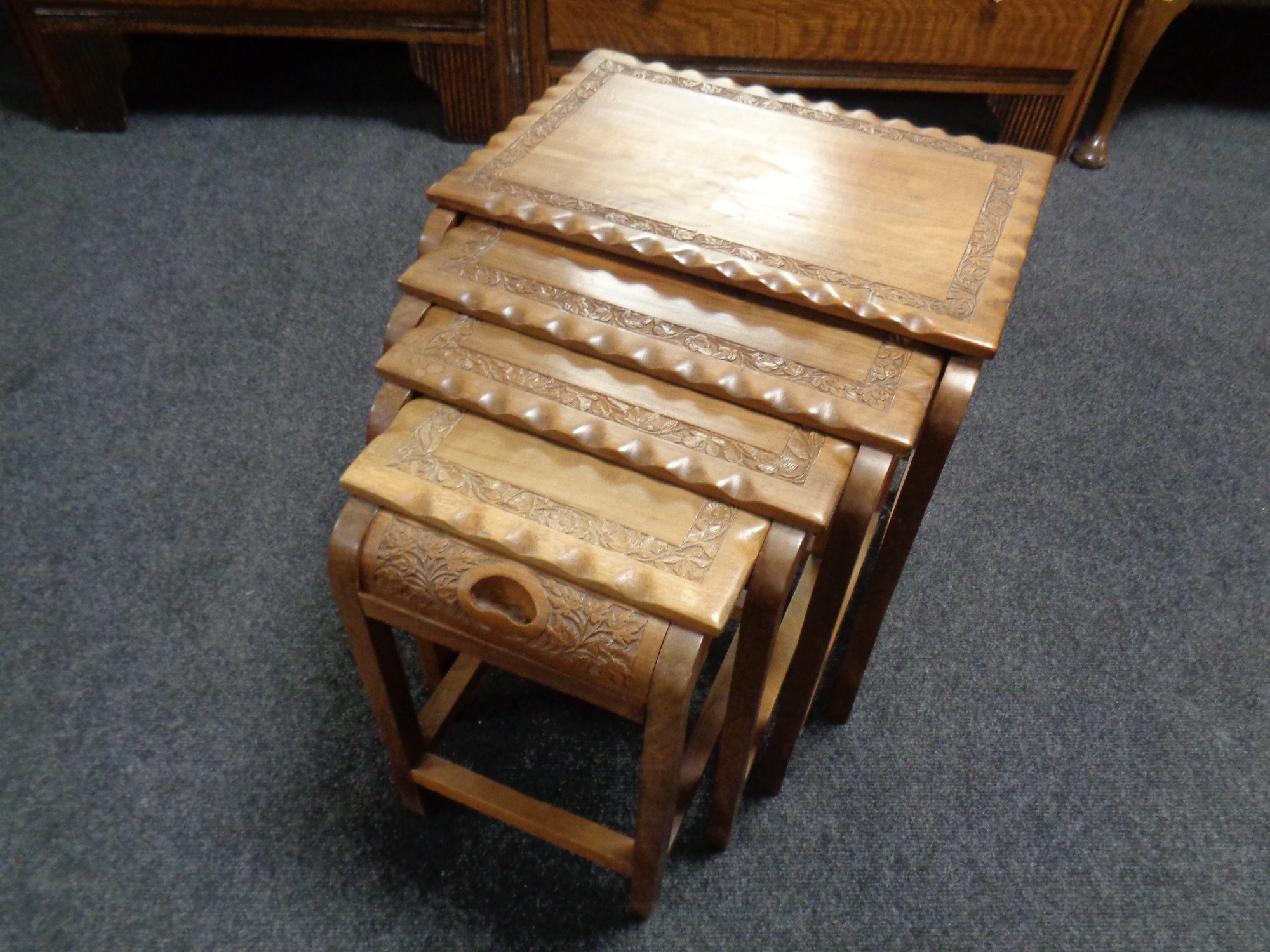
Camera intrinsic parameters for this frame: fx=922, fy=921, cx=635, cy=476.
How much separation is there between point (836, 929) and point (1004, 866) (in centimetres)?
20

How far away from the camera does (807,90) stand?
1887 millimetres

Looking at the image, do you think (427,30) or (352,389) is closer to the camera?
(352,389)

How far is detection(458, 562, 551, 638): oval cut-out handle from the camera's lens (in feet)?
2.27

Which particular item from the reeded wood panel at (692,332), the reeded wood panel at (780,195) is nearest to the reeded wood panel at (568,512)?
the reeded wood panel at (692,332)

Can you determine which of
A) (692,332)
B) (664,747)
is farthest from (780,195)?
(664,747)

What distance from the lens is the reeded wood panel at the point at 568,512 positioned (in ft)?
2.21

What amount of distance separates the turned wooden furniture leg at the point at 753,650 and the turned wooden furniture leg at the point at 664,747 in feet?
0.16

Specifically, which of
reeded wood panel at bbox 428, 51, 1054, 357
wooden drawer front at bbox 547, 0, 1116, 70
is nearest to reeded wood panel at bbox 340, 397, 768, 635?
reeded wood panel at bbox 428, 51, 1054, 357

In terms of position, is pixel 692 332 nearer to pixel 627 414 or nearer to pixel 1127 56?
pixel 627 414

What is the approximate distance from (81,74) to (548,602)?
1717mm

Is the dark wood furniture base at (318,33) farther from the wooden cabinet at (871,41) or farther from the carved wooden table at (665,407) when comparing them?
the carved wooden table at (665,407)

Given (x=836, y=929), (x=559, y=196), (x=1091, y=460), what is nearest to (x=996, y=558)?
(x=1091, y=460)

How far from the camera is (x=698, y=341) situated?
0.81m

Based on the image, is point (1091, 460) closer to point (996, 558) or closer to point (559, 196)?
point (996, 558)
